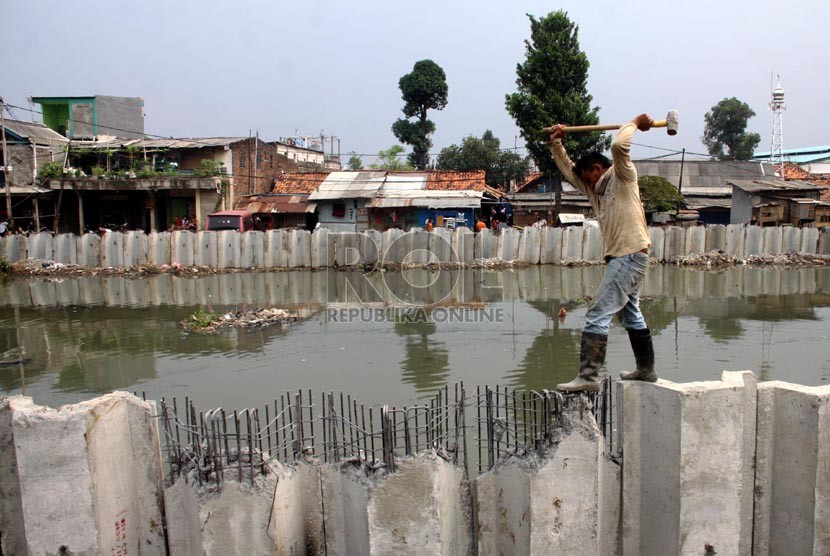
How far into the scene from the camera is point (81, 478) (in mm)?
4551

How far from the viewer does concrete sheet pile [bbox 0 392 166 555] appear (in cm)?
452

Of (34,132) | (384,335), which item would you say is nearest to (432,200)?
(384,335)

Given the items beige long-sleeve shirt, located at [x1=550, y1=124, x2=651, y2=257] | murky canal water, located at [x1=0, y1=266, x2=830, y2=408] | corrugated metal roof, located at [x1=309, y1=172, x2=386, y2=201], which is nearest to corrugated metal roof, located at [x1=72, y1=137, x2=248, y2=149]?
corrugated metal roof, located at [x1=309, y1=172, x2=386, y2=201]

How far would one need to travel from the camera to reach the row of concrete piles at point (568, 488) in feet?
14.3

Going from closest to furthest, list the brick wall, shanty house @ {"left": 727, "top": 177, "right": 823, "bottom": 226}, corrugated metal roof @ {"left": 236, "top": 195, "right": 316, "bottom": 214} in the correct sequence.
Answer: shanty house @ {"left": 727, "top": 177, "right": 823, "bottom": 226}
corrugated metal roof @ {"left": 236, "top": 195, "right": 316, "bottom": 214}
the brick wall

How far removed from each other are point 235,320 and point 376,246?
901 centimetres

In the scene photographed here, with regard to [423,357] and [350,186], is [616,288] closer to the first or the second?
[423,357]

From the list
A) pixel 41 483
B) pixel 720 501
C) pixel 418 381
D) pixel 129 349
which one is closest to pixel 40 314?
pixel 129 349

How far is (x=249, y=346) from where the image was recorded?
1155 centimetres

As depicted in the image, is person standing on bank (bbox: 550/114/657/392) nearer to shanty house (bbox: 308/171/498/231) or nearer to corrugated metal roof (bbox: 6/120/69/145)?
shanty house (bbox: 308/171/498/231)

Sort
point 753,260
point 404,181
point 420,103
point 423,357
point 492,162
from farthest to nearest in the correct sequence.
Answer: point 420,103 → point 492,162 → point 404,181 → point 753,260 → point 423,357

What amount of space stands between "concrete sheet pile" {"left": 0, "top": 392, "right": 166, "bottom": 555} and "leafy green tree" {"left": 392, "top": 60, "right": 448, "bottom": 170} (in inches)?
1594

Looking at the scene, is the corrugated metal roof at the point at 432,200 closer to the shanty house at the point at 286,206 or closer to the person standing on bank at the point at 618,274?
the shanty house at the point at 286,206

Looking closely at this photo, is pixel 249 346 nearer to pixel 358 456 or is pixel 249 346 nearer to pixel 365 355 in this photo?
pixel 365 355
